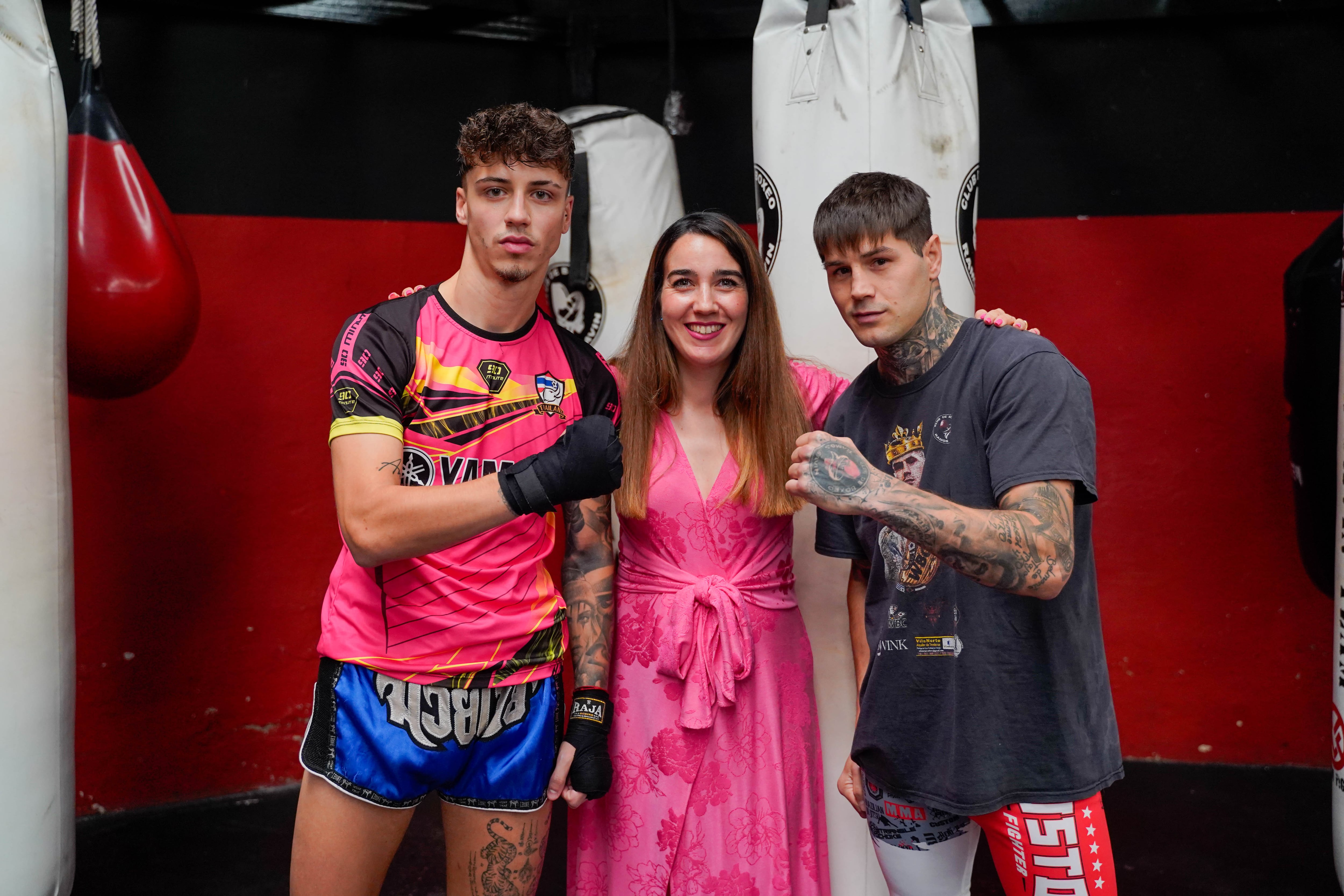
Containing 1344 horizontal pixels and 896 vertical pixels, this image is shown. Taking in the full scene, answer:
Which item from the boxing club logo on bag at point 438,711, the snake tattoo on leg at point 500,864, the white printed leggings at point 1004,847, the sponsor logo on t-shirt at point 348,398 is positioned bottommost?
the snake tattoo on leg at point 500,864

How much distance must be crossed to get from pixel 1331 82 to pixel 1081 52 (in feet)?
2.49

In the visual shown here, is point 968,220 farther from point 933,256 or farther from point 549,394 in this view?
point 549,394

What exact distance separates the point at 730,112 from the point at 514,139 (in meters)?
1.91

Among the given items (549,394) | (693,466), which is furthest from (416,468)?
(693,466)

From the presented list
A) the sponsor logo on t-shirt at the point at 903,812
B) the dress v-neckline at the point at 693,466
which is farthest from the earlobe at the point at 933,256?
the sponsor logo on t-shirt at the point at 903,812

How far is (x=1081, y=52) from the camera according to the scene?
121 inches

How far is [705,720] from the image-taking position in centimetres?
153

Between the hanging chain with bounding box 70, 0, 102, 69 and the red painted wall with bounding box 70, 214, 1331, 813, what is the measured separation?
0.89m

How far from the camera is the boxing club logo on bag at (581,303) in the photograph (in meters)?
2.48

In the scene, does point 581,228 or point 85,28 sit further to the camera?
point 581,228

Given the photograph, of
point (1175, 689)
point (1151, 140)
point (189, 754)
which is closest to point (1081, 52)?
point (1151, 140)

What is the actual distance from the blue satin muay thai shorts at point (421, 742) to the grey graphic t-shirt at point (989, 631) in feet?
1.86

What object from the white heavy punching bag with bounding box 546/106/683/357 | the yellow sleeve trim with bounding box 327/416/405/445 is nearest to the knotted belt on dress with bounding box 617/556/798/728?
the yellow sleeve trim with bounding box 327/416/405/445

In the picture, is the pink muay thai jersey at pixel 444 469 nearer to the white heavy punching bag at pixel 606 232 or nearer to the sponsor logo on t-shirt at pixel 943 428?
the sponsor logo on t-shirt at pixel 943 428
